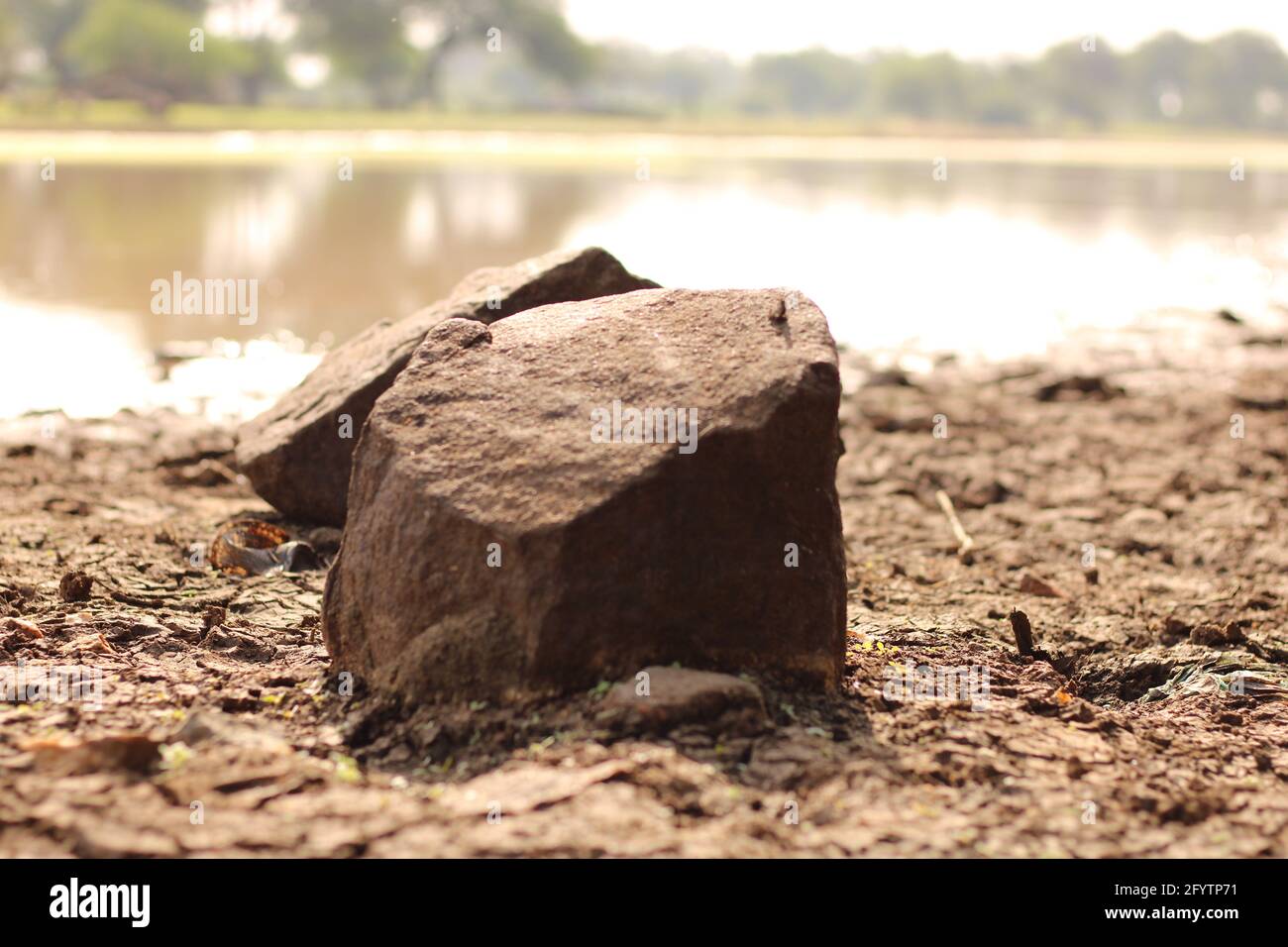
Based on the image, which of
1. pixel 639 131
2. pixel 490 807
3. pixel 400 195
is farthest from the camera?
pixel 639 131

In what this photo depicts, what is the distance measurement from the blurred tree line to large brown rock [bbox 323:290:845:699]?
225 inches

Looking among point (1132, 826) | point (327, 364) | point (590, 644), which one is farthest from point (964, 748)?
point (327, 364)

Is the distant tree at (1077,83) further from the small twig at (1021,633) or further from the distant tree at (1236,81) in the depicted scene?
the small twig at (1021,633)

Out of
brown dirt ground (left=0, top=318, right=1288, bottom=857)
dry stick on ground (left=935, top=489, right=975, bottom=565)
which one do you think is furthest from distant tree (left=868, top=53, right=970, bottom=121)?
brown dirt ground (left=0, top=318, right=1288, bottom=857)

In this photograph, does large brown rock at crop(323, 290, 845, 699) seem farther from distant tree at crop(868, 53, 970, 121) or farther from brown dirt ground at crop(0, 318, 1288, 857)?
distant tree at crop(868, 53, 970, 121)

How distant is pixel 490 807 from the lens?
2.82 m

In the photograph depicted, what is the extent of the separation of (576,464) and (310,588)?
62.3 inches

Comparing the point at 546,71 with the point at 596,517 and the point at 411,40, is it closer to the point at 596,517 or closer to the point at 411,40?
the point at 411,40

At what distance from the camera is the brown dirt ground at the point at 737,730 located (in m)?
2.78

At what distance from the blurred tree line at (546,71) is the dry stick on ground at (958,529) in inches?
174

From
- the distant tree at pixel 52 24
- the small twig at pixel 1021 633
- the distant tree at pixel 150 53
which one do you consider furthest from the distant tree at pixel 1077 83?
the small twig at pixel 1021 633
